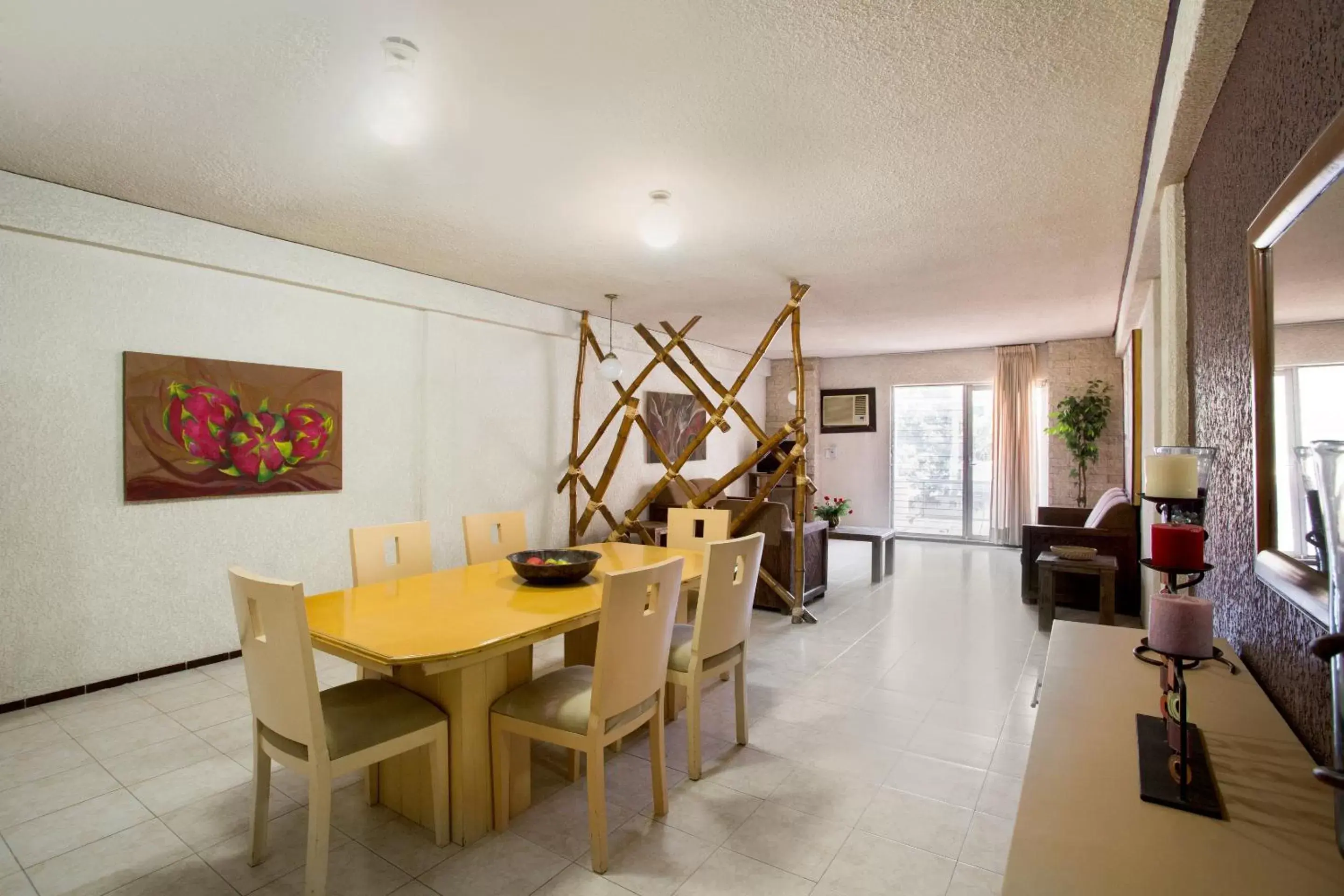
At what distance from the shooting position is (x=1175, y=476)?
136cm

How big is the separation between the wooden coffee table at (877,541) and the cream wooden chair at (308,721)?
4484 millimetres

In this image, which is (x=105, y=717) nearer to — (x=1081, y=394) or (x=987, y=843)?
(x=987, y=843)

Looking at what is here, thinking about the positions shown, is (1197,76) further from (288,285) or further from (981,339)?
(981,339)

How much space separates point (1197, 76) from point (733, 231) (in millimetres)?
2269

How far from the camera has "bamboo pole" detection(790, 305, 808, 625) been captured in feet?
15.3

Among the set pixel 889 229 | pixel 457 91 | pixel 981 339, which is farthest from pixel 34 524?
pixel 981 339

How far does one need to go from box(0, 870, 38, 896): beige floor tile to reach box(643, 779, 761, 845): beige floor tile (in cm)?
176

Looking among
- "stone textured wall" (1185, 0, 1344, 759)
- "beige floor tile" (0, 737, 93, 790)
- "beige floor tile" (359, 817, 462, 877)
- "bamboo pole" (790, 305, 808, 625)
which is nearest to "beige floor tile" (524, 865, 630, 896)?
"beige floor tile" (359, 817, 462, 877)

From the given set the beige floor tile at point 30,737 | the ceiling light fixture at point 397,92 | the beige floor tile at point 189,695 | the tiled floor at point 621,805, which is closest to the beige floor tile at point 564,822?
the tiled floor at point 621,805

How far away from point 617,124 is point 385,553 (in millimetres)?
2085

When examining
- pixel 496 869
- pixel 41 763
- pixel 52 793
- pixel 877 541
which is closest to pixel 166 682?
pixel 41 763

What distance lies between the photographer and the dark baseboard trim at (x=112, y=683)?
312 centimetres

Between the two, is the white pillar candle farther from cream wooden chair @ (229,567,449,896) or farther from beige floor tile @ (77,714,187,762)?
beige floor tile @ (77,714,187,762)

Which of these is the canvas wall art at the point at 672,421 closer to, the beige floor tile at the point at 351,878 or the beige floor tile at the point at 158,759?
the beige floor tile at the point at 158,759
